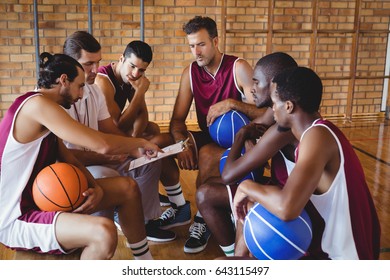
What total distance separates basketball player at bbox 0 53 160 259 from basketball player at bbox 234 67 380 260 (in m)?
0.67

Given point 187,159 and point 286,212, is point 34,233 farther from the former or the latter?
point 187,159

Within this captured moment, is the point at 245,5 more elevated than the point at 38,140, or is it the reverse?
the point at 245,5

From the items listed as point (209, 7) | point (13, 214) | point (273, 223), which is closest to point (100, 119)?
point (13, 214)

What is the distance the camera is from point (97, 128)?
8.95 ft

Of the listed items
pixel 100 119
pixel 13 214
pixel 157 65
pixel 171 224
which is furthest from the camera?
pixel 157 65

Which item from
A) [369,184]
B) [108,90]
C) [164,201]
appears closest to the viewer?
[108,90]

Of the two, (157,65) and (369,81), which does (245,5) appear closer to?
(157,65)

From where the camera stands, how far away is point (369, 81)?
661cm

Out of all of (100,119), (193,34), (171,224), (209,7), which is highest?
(209,7)

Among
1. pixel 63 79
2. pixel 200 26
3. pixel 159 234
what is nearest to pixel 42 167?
pixel 63 79

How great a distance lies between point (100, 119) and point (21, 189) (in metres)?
0.90

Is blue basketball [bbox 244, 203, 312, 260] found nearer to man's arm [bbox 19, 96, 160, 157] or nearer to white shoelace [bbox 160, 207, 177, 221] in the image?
man's arm [bbox 19, 96, 160, 157]

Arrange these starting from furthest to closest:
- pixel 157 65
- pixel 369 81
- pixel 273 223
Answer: pixel 369 81 → pixel 157 65 → pixel 273 223

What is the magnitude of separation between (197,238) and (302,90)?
4.53 ft
